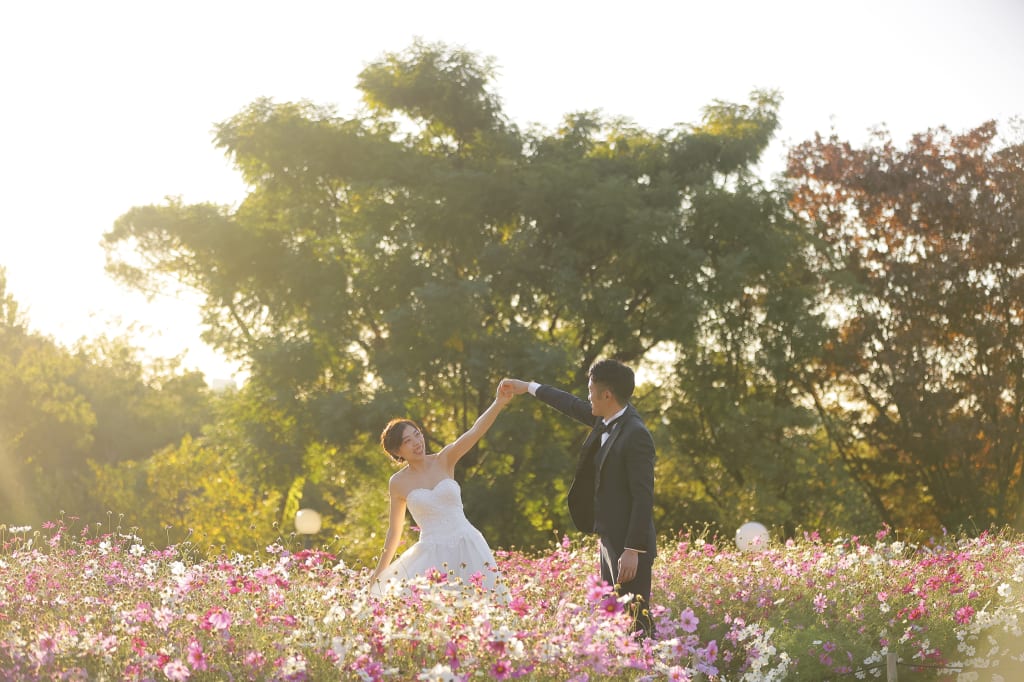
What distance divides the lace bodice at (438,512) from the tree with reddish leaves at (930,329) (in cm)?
1361

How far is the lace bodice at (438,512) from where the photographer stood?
287 inches

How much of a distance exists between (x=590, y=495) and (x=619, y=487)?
43cm

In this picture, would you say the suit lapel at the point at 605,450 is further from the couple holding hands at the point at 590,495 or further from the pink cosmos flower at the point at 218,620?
the pink cosmos flower at the point at 218,620

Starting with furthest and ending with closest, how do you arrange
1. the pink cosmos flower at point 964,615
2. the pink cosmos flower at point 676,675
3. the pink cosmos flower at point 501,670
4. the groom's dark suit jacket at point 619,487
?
the pink cosmos flower at point 964,615
the groom's dark suit jacket at point 619,487
the pink cosmos flower at point 676,675
the pink cosmos flower at point 501,670

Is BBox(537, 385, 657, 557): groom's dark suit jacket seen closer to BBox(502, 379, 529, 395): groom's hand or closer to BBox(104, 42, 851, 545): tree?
BBox(502, 379, 529, 395): groom's hand

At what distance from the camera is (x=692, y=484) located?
782 inches

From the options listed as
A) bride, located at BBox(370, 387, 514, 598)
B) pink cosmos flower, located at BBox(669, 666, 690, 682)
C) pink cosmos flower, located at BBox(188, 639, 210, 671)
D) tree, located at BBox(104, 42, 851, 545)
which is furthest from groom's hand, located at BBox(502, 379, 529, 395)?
tree, located at BBox(104, 42, 851, 545)

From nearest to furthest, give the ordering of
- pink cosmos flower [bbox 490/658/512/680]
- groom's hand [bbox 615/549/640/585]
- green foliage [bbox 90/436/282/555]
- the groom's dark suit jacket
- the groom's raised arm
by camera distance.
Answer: pink cosmos flower [bbox 490/658/512/680] → groom's hand [bbox 615/549/640/585] → the groom's dark suit jacket → the groom's raised arm → green foliage [bbox 90/436/282/555]

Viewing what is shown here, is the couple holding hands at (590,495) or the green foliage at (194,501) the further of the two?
the green foliage at (194,501)

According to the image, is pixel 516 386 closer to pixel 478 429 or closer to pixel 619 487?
pixel 478 429

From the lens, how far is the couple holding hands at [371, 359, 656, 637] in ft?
18.0

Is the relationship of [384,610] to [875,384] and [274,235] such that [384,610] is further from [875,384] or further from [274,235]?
[875,384]

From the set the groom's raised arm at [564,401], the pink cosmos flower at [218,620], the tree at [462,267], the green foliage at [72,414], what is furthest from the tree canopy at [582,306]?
the pink cosmos flower at [218,620]

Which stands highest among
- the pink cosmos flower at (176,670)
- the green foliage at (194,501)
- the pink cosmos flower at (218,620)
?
the green foliage at (194,501)
